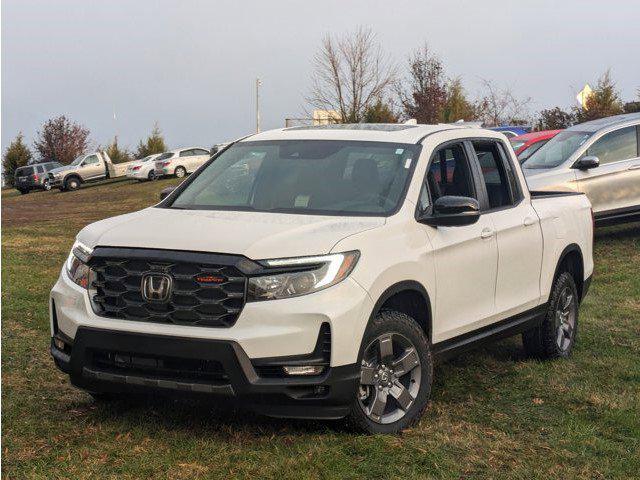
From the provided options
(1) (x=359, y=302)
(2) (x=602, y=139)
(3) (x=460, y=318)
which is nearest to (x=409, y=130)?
(3) (x=460, y=318)

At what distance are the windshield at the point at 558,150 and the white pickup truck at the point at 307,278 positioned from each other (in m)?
7.91

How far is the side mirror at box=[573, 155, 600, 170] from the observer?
1416 centimetres

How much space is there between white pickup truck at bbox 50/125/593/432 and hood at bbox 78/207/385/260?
12 mm

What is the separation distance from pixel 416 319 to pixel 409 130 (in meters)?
1.41

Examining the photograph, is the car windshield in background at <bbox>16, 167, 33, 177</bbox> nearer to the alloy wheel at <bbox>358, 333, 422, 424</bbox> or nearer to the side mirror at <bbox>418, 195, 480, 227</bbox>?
the side mirror at <bbox>418, 195, 480, 227</bbox>

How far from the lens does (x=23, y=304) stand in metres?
10.5

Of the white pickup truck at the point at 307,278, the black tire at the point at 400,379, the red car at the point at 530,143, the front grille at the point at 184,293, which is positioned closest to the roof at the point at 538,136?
the red car at the point at 530,143

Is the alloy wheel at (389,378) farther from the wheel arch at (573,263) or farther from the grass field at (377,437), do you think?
the wheel arch at (573,263)

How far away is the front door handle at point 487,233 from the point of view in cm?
663

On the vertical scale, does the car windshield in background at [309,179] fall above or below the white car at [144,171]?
above

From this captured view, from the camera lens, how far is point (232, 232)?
5414 millimetres

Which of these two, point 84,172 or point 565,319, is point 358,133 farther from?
point 84,172

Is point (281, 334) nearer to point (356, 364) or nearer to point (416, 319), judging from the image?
point (356, 364)

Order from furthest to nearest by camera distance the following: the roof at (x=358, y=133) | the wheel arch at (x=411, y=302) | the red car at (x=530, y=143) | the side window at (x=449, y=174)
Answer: the red car at (x=530, y=143) < the roof at (x=358, y=133) < the side window at (x=449, y=174) < the wheel arch at (x=411, y=302)
